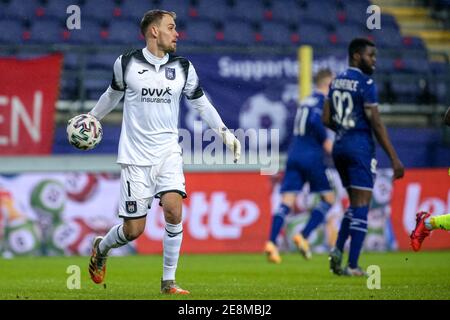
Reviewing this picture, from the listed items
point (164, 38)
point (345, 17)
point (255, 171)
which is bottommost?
point (255, 171)

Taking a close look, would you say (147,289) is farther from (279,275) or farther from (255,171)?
(255,171)

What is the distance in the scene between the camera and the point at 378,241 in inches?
671

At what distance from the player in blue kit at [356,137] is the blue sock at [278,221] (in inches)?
99.7

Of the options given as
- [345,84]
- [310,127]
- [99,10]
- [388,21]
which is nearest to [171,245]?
[345,84]

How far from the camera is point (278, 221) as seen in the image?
14.3 metres

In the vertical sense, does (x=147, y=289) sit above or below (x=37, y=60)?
below

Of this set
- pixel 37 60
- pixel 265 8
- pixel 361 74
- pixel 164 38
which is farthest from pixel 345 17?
pixel 164 38

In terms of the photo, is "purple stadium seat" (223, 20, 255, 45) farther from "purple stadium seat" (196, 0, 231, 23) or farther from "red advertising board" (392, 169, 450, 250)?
"red advertising board" (392, 169, 450, 250)

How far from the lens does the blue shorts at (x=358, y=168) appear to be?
1149 cm

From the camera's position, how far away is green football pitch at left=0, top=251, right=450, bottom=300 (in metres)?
9.13

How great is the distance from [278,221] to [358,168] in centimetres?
301

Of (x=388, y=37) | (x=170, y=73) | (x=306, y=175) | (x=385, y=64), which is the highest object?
(x=388, y=37)

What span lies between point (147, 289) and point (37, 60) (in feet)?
24.2

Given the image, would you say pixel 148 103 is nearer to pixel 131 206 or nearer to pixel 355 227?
pixel 131 206
